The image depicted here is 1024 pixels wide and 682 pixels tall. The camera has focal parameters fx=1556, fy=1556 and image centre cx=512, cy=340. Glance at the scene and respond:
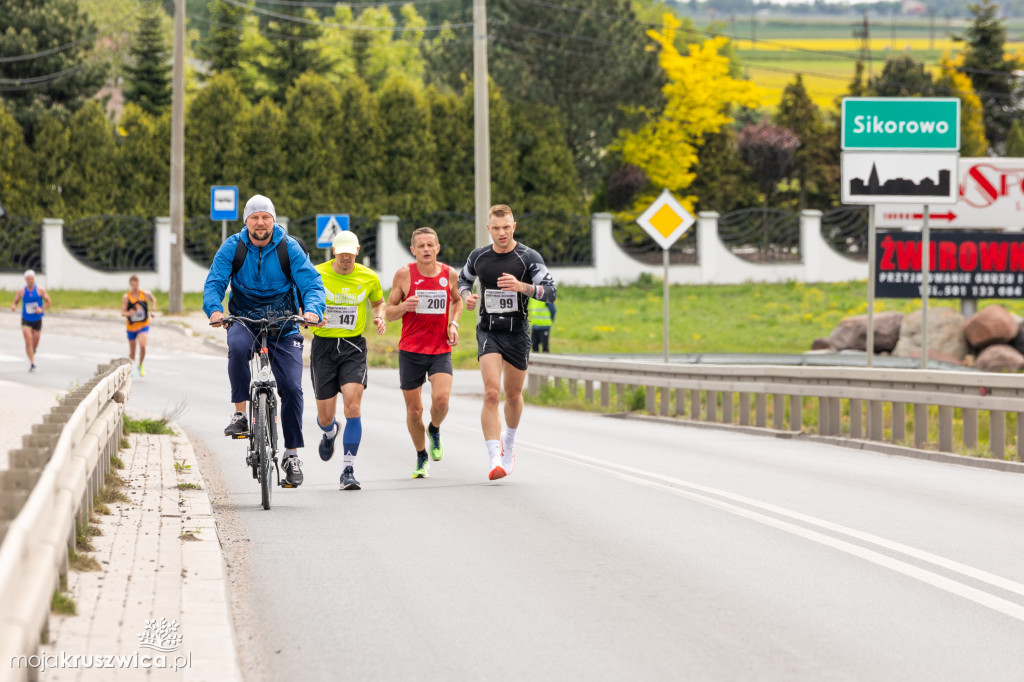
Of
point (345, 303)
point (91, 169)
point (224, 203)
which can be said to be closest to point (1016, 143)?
point (91, 169)

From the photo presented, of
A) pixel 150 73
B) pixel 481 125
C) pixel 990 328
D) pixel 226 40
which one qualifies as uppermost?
pixel 226 40

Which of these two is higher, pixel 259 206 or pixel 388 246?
pixel 388 246

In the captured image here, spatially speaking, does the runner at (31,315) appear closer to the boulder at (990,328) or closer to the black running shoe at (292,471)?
the boulder at (990,328)

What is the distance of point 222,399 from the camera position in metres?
21.2

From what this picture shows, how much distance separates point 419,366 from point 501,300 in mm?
791

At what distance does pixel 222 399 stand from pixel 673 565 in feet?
46.2

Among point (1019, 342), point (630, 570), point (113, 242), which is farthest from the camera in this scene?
point (113, 242)

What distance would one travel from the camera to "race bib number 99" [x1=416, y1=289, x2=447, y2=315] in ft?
37.4

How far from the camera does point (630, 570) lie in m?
7.80

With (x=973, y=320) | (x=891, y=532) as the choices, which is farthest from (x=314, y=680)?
(x=973, y=320)

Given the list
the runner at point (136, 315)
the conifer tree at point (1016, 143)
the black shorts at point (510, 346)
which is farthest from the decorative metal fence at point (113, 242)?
the conifer tree at point (1016, 143)

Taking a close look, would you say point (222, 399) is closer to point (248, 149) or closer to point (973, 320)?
point (973, 320)

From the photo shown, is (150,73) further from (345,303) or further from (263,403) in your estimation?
(263,403)

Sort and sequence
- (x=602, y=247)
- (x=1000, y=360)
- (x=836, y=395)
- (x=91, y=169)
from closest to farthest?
(x=836, y=395) → (x=1000, y=360) → (x=91, y=169) → (x=602, y=247)
